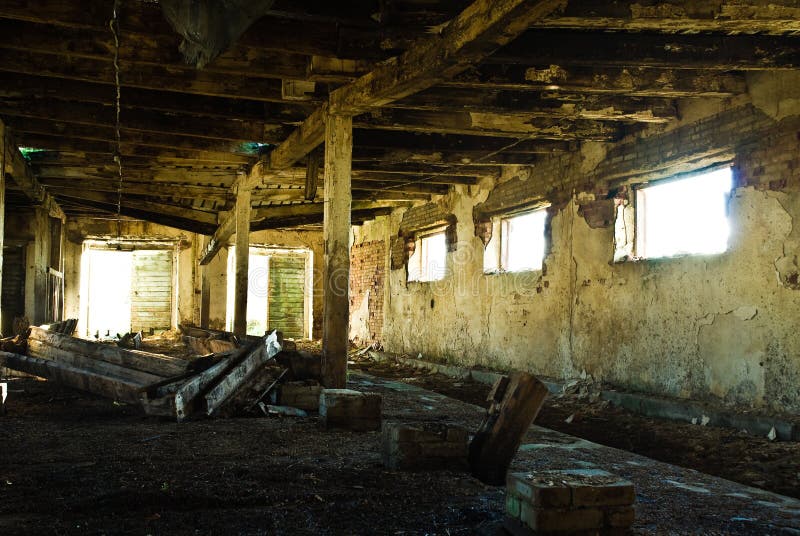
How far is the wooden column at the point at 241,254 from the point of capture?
9.94 metres

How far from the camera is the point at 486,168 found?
940cm

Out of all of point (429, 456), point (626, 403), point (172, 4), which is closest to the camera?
point (172, 4)

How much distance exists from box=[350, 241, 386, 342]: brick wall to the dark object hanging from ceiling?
10163 millimetres

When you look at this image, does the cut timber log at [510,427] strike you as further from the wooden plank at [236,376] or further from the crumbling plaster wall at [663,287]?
the crumbling plaster wall at [663,287]

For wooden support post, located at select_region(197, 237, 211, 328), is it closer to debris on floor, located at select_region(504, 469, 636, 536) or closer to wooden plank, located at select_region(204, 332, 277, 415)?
wooden plank, located at select_region(204, 332, 277, 415)

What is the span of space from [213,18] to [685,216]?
16.7 feet

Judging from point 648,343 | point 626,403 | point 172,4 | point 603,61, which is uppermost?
point 603,61

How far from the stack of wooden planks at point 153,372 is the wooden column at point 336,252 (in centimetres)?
56

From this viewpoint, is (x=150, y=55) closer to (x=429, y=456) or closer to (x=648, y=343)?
(x=429, y=456)

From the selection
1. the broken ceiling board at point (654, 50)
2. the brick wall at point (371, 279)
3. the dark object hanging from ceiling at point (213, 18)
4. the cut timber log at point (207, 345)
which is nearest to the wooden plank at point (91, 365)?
the cut timber log at point (207, 345)

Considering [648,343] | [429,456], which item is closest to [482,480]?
[429,456]

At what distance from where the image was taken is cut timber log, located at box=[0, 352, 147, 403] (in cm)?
548

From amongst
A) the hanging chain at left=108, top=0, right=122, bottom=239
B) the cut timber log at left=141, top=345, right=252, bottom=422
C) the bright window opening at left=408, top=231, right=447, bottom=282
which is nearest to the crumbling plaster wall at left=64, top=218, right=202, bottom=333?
the hanging chain at left=108, top=0, right=122, bottom=239

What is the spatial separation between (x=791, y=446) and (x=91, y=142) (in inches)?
332
